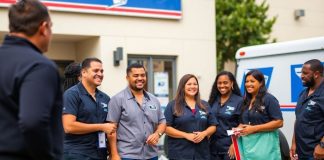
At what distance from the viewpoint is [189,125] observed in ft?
19.8

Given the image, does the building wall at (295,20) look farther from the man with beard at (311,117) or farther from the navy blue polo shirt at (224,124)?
the man with beard at (311,117)

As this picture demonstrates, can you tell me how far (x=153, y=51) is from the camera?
39.8ft

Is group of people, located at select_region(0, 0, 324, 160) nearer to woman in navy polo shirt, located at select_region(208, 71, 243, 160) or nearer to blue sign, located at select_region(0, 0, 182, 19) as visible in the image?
woman in navy polo shirt, located at select_region(208, 71, 243, 160)

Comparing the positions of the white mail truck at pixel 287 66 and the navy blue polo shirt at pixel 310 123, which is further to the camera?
the white mail truck at pixel 287 66

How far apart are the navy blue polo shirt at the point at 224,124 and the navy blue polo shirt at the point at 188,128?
174 mm

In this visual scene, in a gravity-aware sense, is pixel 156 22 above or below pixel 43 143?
above

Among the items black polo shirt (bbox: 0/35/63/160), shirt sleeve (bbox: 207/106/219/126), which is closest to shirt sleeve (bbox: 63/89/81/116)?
shirt sleeve (bbox: 207/106/219/126)

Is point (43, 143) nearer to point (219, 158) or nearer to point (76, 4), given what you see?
point (219, 158)

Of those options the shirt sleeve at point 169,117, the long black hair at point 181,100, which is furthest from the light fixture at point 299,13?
the shirt sleeve at point 169,117

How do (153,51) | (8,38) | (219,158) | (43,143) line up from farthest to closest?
(153,51) → (219,158) → (8,38) → (43,143)

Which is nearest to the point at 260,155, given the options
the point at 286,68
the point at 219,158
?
the point at 219,158

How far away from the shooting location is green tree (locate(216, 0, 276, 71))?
1573 centimetres

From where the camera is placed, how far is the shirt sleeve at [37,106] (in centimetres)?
255

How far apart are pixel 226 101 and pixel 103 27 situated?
5651 mm
